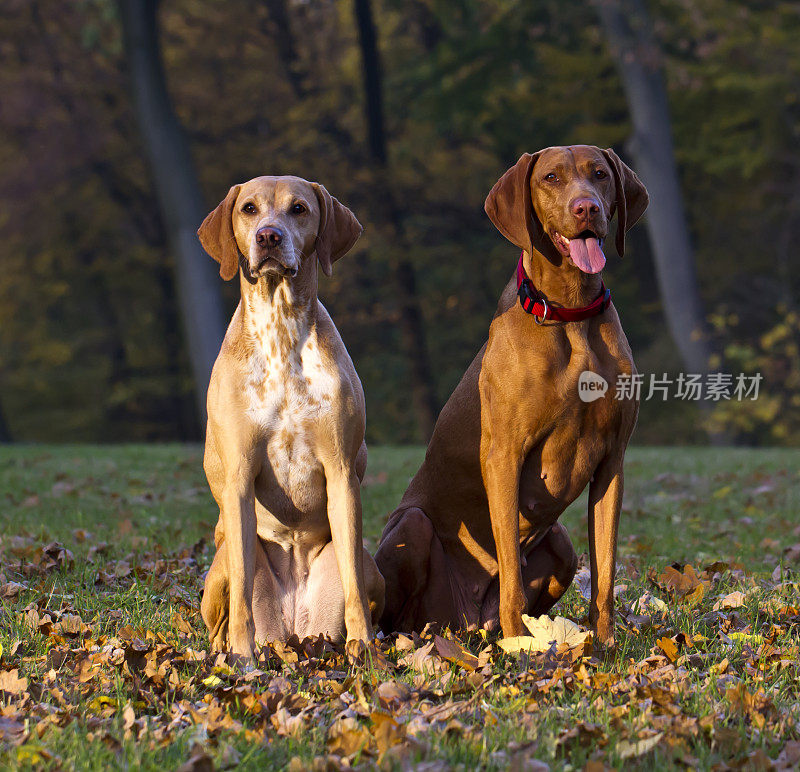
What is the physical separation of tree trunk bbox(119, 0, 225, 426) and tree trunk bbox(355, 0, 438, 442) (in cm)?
461

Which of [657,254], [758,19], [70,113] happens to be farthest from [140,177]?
[758,19]

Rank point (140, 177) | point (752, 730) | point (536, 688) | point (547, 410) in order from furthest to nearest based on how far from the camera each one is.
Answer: point (140, 177) → point (547, 410) → point (536, 688) → point (752, 730)

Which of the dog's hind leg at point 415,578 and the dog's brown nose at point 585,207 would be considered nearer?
the dog's brown nose at point 585,207

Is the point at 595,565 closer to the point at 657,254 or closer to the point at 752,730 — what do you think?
the point at 752,730

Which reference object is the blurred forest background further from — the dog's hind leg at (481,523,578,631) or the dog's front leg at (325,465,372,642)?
the dog's front leg at (325,465,372,642)

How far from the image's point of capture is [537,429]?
406 centimetres

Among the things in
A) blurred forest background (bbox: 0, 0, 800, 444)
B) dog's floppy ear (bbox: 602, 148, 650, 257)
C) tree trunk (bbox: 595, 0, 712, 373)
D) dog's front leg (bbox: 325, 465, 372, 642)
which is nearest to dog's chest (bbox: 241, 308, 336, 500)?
dog's front leg (bbox: 325, 465, 372, 642)

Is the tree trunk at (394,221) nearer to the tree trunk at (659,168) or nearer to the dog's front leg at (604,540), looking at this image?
the tree trunk at (659,168)

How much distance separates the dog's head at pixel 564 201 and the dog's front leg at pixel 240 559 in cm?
158

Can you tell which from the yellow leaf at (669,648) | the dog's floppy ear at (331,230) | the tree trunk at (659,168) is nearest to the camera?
the yellow leaf at (669,648)

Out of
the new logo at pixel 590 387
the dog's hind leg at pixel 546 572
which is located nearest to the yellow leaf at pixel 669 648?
the dog's hind leg at pixel 546 572

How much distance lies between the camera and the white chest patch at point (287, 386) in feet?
12.9

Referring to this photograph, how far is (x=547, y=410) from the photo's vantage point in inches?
158

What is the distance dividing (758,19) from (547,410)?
58.6 ft
